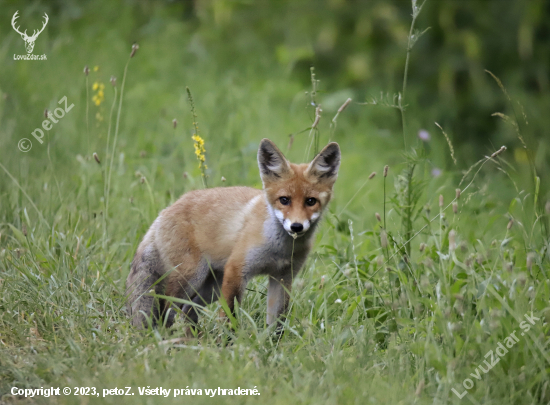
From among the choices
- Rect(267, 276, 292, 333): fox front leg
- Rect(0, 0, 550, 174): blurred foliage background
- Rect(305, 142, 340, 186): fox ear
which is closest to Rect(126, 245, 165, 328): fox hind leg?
Rect(267, 276, 292, 333): fox front leg

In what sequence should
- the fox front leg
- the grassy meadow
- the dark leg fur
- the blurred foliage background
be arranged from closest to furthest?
the grassy meadow, the fox front leg, the dark leg fur, the blurred foliage background

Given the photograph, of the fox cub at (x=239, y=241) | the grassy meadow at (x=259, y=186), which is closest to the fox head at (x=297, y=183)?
the fox cub at (x=239, y=241)

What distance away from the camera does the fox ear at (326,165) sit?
13.3 ft

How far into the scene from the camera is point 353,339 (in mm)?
3684

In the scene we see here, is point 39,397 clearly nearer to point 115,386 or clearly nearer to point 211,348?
point 115,386

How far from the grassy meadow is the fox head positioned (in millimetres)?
349

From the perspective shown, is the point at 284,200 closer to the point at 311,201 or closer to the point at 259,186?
the point at 311,201

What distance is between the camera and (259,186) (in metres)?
5.51

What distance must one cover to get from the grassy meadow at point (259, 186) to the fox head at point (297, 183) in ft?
1.14

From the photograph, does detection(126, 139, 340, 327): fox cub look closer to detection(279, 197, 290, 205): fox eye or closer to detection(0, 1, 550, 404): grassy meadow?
detection(279, 197, 290, 205): fox eye

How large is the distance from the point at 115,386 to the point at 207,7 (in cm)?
844

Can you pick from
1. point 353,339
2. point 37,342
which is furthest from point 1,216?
point 353,339

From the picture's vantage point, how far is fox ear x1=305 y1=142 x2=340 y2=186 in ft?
13.3

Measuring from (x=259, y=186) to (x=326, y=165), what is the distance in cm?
147
